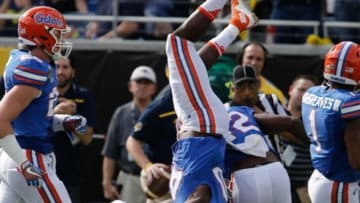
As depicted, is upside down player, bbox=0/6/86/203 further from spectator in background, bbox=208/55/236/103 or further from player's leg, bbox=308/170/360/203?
spectator in background, bbox=208/55/236/103

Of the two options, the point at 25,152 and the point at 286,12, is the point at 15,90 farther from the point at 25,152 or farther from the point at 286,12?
the point at 286,12

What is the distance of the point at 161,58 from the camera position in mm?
11664

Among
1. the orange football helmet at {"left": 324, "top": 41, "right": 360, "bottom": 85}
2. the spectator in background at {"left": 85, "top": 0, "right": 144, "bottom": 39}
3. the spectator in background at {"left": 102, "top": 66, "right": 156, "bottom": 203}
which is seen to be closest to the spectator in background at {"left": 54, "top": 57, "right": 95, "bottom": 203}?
the spectator in background at {"left": 102, "top": 66, "right": 156, "bottom": 203}

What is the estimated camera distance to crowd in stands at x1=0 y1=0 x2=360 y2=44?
39.4ft

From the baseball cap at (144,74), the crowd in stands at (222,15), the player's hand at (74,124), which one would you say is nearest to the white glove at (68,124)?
the player's hand at (74,124)

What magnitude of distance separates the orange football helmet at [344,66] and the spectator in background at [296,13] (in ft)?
13.0

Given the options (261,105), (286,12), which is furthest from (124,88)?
(261,105)

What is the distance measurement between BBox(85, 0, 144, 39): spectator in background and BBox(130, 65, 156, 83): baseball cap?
40.9 inches

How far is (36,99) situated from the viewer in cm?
746

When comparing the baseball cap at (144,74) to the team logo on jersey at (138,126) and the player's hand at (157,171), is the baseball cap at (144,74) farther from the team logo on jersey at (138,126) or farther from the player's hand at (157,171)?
the player's hand at (157,171)

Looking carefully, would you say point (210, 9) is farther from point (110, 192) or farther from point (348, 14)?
point (348, 14)

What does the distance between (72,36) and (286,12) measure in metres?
2.16

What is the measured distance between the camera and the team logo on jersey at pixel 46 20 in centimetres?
769

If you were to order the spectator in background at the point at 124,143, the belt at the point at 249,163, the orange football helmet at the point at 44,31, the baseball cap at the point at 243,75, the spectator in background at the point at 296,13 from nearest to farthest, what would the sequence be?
1. the orange football helmet at the point at 44,31
2. the belt at the point at 249,163
3. the baseball cap at the point at 243,75
4. the spectator in background at the point at 124,143
5. the spectator in background at the point at 296,13
